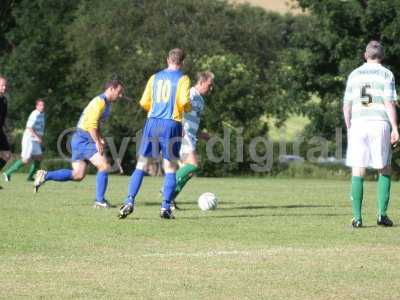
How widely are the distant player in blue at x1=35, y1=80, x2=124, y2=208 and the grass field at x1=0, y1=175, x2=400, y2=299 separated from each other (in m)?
0.62

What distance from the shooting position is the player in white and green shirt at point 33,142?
26.6 meters

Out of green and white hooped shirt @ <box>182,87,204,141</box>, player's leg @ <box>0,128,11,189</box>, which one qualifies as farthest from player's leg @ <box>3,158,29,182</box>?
green and white hooped shirt @ <box>182,87,204,141</box>

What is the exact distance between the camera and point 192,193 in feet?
72.2

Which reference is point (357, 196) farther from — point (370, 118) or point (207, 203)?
point (207, 203)

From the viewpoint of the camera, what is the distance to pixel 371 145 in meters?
12.9

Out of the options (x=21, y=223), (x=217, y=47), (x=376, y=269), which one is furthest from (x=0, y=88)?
(x=217, y=47)

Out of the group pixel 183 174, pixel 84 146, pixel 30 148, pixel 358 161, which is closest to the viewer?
pixel 358 161

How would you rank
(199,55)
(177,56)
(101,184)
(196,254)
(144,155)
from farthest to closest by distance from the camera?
1. (199,55)
2. (101,184)
3. (144,155)
4. (177,56)
5. (196,254)

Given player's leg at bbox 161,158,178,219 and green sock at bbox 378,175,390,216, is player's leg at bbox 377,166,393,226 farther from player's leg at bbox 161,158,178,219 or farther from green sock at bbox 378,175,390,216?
player's leg at bbox 161,158,178,219

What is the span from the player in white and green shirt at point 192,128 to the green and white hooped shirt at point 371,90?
354cm

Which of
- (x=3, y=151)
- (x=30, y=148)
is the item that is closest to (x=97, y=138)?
(x=3, y=151)

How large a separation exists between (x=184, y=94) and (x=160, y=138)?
0.66 metres

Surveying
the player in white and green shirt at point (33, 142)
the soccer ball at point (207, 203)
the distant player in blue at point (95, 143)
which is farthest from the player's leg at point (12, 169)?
the soccer ball at point (207, 203)

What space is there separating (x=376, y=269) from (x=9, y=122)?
5162 cm
